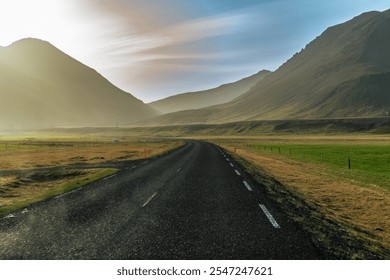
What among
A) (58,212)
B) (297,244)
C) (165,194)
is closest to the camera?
(297,244)

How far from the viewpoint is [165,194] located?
14562mm

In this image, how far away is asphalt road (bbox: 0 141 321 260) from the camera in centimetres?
743

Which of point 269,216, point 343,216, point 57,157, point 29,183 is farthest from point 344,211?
point 57,157

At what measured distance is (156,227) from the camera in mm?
9391

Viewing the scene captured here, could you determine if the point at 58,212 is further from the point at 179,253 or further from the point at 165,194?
the point at 179,253

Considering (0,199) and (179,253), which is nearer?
(179,253)

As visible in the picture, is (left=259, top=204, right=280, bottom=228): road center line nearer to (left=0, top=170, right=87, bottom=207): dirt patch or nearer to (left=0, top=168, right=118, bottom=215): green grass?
(left=0, top=168, right=118, bottom=215): green grass

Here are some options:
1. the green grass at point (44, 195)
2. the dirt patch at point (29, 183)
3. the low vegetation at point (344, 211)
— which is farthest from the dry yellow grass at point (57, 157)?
the low vegetation at point (344, 211)

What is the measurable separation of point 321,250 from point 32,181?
2178cm

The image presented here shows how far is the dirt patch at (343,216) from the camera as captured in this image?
8141 millimetres

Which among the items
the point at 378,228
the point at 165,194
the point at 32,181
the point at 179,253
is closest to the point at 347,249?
the point at 179,253

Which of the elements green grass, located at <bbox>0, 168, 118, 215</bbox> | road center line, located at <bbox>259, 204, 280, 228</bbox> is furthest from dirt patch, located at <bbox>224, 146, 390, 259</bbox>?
green grass, located at <bbox>0, 168, 118, 215</bbox>

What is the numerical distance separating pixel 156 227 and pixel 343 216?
8.47 m

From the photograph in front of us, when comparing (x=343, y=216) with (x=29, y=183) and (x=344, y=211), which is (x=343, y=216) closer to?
(x=344, y=211)
